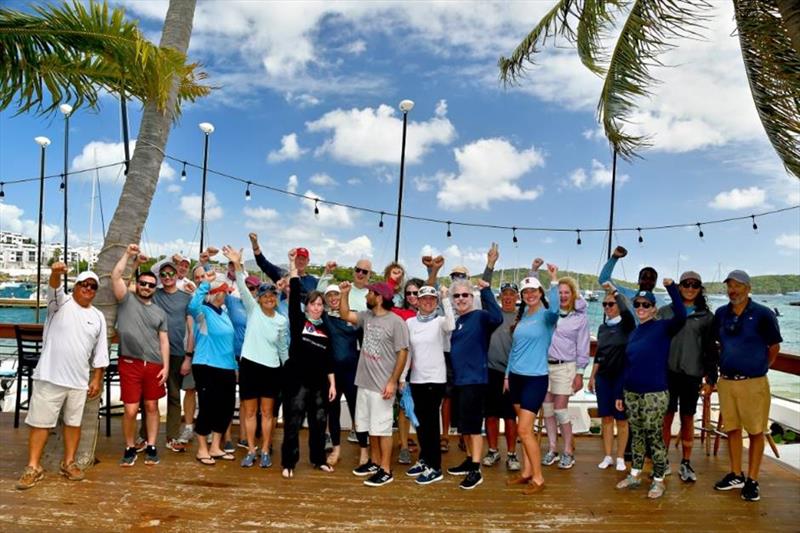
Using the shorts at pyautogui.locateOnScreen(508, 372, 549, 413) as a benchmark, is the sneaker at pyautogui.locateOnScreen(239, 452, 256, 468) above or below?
below

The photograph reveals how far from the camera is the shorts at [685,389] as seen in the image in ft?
18.1

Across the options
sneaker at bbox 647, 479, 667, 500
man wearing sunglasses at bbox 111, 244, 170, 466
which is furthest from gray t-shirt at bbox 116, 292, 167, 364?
sneaker at bbox 647, 479, 667, 500

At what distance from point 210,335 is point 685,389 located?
15.5 feet

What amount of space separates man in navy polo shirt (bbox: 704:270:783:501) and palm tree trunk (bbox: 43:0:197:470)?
Answer: 5805 millimetres

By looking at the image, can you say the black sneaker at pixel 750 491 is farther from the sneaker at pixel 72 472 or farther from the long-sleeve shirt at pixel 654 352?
the sneaker at pixel 72 472

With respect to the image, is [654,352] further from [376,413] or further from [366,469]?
[366,469]

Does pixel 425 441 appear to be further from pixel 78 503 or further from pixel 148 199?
pixel 148 199

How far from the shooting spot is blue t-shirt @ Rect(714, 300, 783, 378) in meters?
4.98

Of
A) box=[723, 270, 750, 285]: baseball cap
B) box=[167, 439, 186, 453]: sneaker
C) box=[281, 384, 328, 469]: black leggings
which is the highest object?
box=[723, 270, 750, 285]: baseball cap

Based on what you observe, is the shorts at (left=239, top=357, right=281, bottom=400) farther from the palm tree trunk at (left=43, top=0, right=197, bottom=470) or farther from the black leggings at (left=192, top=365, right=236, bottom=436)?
the palm tree trunk at (left=43, top=0, right=197, bottom=470)

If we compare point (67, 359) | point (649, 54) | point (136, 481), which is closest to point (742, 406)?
point (649, 54)

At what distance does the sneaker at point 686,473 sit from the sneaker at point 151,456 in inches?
202

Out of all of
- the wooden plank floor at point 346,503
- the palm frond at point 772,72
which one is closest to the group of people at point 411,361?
the wooden plank floor at point 346,503

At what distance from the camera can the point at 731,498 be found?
4996 mm
